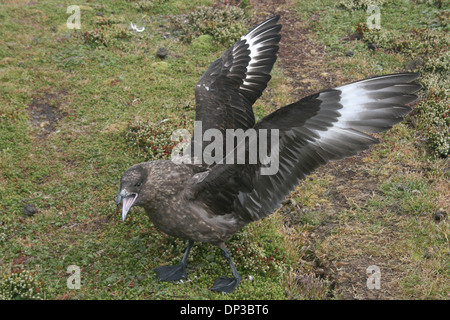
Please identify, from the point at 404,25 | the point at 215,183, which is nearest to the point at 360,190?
the point at 215,183

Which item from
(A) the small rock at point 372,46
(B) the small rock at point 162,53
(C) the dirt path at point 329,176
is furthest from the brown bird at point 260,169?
(A) the small rock at point 372,46

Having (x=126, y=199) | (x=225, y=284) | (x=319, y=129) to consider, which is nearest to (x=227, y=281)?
(x=225, y=284)

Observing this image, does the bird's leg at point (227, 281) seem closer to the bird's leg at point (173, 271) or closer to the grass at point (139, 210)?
the grass at point (139, 210)

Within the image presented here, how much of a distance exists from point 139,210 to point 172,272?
4.55 feet

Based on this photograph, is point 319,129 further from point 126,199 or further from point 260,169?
point 126,199

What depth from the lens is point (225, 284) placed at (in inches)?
199

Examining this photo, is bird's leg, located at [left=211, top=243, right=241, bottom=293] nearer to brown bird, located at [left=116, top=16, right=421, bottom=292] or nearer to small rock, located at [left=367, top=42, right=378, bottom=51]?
brown bird, located at [left=116, top=16, right=421, bottom=292]

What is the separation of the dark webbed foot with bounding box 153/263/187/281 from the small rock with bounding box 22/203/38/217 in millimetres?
2223

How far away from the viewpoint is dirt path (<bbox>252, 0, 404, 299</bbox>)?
5383 millimetres

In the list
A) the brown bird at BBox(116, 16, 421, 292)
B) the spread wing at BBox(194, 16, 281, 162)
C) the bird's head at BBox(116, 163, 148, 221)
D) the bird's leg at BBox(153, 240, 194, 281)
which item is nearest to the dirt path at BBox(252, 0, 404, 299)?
the brown bird at BBox(116, 16, 421, 292)

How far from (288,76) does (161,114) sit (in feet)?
10.3

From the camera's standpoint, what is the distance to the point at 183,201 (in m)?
4.79
